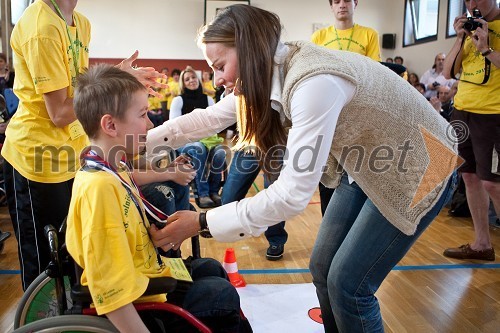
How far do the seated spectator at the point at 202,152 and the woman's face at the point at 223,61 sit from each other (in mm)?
3301

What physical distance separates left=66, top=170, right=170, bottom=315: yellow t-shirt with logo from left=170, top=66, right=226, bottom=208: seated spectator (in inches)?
132

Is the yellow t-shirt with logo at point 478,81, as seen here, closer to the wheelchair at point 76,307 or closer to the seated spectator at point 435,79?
the wheelchair at point 76,307

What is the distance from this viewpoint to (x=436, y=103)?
207 inches

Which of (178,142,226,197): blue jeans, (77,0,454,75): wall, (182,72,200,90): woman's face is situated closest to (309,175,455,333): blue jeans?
(178,142,226,197): blue jeans

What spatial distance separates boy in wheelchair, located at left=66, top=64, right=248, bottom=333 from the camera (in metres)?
1.22

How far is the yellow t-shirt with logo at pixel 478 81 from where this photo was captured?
291 centimetres

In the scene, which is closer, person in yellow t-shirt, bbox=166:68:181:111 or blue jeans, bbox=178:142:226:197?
blue jeans, bbox=178:142:226:197

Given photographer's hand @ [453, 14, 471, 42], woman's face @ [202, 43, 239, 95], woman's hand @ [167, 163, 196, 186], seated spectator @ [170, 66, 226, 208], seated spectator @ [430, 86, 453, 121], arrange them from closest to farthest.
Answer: woman's face @ [202, 43, 239, 95]
woman's hand @ [167, 163, 196, 186]
photographer's hand @ [453, 14, 471, 42]
seated spectator @ [170, 66, 226, 208]
seated spectator @ [430, 86, 453, 121]

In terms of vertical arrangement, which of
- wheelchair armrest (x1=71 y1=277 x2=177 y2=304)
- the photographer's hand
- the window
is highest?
the window

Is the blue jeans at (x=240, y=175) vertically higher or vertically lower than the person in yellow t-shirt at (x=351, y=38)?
lower

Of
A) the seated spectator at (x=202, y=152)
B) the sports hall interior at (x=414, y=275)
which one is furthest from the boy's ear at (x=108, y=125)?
the seated spectator at (x=202, y=152)

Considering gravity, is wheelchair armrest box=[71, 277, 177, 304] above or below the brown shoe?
above

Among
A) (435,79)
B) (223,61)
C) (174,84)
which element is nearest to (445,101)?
(435,79)

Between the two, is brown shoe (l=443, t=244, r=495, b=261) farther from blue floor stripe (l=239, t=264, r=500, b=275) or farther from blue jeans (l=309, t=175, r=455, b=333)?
blue jeans (l=309, t=175, r=455, b=333)
